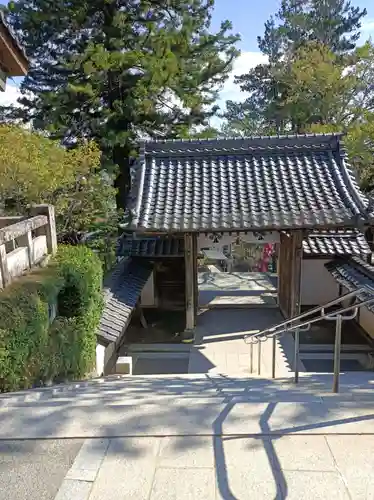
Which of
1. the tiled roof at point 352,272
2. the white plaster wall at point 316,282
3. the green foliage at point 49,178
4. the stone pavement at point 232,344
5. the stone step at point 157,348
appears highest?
the green foliage at point 49,178

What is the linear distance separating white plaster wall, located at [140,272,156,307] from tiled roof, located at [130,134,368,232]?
2.99 metres

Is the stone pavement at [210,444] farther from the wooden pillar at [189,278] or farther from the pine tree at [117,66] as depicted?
the pine tree at [117,66]

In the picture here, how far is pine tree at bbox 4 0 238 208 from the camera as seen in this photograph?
1342cm

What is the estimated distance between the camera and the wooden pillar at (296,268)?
950 cm

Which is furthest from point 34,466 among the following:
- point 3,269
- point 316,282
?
point 316,282

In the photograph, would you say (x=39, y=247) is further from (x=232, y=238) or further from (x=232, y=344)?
(x=232, y=238)

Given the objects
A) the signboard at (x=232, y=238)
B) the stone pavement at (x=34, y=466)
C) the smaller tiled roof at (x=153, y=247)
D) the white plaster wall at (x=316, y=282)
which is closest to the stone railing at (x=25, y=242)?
the stone pavement at (x=34, y=466)

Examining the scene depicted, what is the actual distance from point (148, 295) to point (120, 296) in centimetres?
314

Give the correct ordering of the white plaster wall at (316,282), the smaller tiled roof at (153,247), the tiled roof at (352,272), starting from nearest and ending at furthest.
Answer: the tiled roof at (352,272) → the smaller tiled roof at (153,247) → the white plaster wall at (316,282)

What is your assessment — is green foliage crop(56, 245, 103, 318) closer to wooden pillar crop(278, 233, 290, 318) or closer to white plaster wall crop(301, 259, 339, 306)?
wooden pillar crop(278, 233, 290, 318)

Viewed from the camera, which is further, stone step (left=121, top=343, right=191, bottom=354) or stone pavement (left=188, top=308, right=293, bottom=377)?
stone step (left=121, top=343, right=191, bottom=354)

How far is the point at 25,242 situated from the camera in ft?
18.2

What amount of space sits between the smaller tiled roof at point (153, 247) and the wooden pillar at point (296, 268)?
3134mm

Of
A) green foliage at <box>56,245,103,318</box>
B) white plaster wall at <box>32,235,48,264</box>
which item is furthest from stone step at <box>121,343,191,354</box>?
white plaster wall at <box>32,235,48,264</box>
